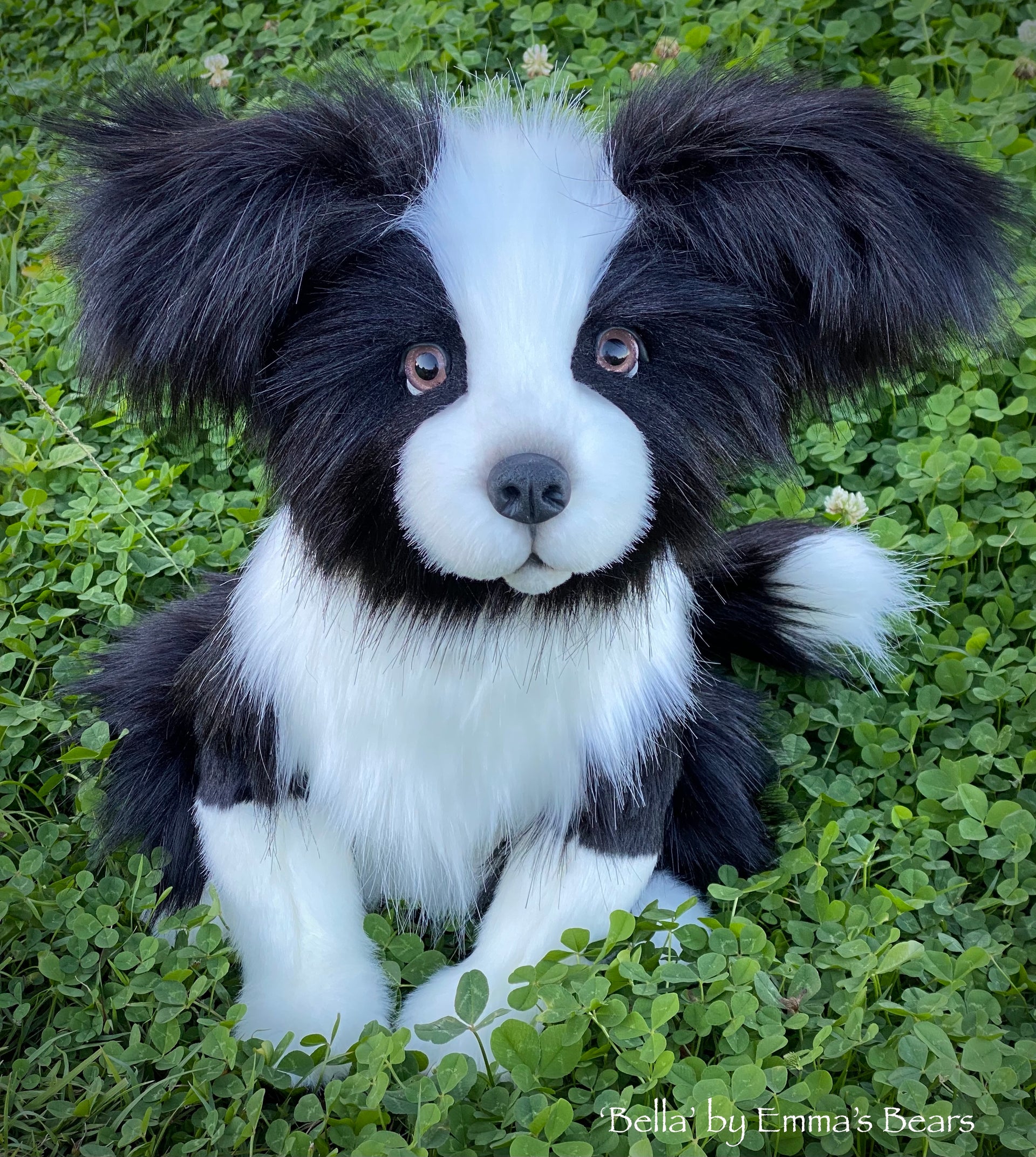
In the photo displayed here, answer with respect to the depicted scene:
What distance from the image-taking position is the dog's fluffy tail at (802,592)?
1.85 m

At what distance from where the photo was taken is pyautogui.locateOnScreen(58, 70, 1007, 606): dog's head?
48.0 inches

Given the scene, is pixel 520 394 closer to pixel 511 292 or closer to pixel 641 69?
pixel 511 292

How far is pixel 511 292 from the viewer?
1222 mm

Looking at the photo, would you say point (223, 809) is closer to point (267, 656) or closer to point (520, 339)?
point (267, 656)

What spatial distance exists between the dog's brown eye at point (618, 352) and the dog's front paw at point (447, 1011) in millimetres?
745

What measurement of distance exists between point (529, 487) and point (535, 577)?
0.40 ft

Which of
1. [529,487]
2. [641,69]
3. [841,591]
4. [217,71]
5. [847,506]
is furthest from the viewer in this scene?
[217,71]

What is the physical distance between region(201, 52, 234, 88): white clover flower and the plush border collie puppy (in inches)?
69.0

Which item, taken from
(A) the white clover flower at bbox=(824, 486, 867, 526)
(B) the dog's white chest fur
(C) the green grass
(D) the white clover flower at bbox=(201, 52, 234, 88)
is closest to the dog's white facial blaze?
(B) the dog's white chest fur

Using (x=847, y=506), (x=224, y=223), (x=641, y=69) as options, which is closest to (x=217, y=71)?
(x=641, y=69)

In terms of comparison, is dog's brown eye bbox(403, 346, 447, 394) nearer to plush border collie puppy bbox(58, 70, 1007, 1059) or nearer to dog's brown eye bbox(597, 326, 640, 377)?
plush border collie puppy bbox(58, 70, 1007, 1059)

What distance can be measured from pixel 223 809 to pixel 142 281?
0.68 m

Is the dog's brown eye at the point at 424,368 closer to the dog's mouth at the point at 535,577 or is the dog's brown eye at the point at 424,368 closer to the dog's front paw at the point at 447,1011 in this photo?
the dog's mouth at the point at 535,577

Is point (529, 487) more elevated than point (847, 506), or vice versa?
point (529, 487)
